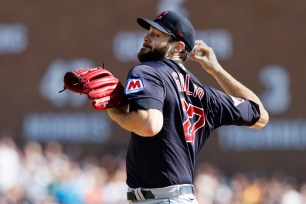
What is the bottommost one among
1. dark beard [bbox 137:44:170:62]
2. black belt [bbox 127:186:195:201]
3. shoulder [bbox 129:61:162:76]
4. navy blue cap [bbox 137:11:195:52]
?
black belt [bbox 127:186:195:201]

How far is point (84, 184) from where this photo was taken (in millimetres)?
12055

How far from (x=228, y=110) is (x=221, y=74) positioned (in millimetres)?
326

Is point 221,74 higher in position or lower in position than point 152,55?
lower

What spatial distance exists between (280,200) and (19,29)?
5800mm

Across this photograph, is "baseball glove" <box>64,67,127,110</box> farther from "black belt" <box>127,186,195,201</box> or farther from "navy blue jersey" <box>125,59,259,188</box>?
"black belt" <box>127,186,195,201</box>

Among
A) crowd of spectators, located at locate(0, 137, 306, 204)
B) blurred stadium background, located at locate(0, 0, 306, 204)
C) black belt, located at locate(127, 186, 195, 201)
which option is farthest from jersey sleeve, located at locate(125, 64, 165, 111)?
blurred stadium background, located at locate(0, 0, 306, 204)

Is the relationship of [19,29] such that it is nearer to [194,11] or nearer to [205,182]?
[194,11]

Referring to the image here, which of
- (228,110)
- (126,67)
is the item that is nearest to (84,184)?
(126,67)

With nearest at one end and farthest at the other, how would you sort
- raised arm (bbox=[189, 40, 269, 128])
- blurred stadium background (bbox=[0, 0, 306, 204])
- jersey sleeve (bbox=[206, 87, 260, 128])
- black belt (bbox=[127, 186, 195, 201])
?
black belt (bbox=[127, 186, 195, 201]) → jersey sleeve (bbox=[206, 87, 260, 128]) → raised arm (bbox=[189, 40, 269, 128]) → blurred stadium background (bbox=[0, 0, 306, 204])

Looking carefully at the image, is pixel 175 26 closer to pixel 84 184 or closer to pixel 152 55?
pixel 152 55

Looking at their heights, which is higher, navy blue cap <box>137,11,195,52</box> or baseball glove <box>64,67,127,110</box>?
navy blue cap <box>137,11,195,52</box>

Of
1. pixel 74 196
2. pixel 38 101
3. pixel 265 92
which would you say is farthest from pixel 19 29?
pixel 74 196

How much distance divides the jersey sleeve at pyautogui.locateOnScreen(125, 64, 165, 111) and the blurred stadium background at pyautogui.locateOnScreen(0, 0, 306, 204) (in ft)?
36.8

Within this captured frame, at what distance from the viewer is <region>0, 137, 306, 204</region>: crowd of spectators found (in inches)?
455
